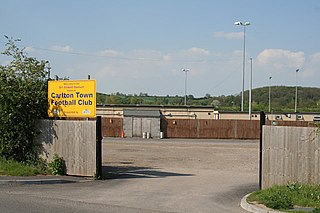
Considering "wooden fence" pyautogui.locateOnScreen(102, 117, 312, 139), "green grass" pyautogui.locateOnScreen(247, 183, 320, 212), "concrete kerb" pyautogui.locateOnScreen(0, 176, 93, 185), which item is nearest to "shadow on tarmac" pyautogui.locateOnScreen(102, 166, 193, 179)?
"concrete kerb" pyautogui.locateOnScreen(0, 176, 93, 185)

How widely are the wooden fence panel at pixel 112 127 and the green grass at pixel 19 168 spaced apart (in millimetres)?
40985

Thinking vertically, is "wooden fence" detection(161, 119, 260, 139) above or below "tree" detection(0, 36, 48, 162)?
below

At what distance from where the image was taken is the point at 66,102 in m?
19.0

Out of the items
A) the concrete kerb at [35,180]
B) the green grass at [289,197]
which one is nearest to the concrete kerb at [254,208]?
the green grass at [289,197]

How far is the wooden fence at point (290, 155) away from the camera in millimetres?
12938

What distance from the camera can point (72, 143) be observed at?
1789 cm

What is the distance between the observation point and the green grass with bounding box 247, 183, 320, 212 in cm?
1119

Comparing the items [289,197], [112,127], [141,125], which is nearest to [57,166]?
[289,197]

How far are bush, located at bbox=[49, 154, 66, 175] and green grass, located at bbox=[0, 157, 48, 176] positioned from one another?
0.28 meters

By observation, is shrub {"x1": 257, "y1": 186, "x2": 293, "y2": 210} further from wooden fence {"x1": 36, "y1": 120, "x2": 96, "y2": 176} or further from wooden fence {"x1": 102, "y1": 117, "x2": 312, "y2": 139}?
wooden fence {"x1": 102, "y1": 117, "x2": 312, "y2": 139}

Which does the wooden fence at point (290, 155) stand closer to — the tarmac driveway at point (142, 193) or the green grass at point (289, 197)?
the green grass at point (289, 197)

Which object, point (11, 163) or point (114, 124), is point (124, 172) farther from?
point (114, 124)

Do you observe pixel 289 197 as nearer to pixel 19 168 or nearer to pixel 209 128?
pixel 19 168

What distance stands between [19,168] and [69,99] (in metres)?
3.25
